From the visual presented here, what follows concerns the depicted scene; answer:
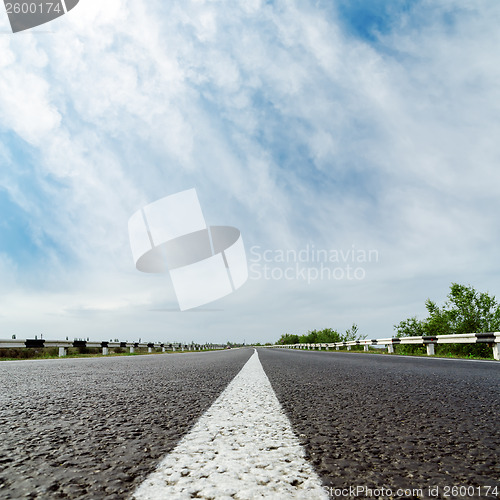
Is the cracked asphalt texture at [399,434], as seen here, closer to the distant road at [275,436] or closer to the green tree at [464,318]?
the distant road at [275,436]

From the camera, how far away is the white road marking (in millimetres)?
1218

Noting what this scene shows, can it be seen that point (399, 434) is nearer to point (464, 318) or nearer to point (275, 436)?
point (275, 436)

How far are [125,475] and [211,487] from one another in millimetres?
359

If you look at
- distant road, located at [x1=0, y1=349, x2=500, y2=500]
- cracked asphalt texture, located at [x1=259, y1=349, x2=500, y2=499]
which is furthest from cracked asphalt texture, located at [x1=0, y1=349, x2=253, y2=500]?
cracked asphalt texture, located at [x1=259, y1=349, x2=500, y2=499]

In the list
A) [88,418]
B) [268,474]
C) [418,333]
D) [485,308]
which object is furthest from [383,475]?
[418,333]

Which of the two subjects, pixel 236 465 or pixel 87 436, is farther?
pixel 87 436

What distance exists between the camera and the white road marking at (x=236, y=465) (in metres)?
1.22

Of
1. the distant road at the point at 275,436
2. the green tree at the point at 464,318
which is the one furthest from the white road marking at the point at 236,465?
the green tree at the point at 464,318

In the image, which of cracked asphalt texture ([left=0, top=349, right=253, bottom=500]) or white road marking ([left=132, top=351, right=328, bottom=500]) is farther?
cracked asphalt texture ([left=0, top=349, right=253, bottom=500])

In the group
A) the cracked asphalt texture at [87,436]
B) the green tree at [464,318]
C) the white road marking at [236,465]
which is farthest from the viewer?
the green tree at [464,318]

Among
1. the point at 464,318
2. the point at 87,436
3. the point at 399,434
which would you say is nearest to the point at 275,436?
the point at 399,434

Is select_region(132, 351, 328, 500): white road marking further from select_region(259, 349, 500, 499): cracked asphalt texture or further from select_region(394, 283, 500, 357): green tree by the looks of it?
select_region(394, 283, 500, 357): green tree

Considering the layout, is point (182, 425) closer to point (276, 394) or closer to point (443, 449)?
point (443, 449)

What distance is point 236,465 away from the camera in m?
1.47
